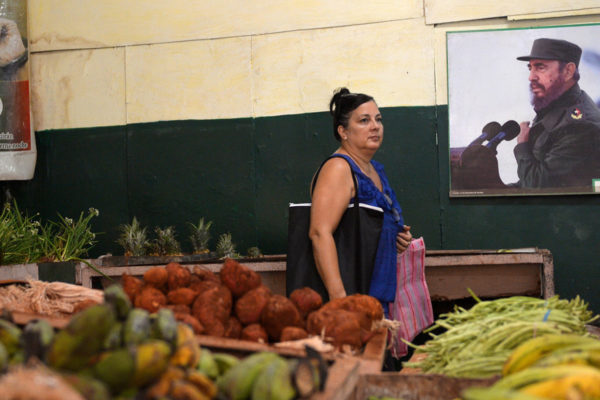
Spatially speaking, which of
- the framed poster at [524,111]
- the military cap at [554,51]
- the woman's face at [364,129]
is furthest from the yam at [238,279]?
the military cap at [554,51]

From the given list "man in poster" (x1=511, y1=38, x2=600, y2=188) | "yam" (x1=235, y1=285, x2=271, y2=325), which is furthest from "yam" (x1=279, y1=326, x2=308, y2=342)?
"man in poster" (x1=511, y1=38, x2=600, y2=188)

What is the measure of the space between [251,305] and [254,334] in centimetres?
16

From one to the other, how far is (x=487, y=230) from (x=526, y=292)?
86 cm

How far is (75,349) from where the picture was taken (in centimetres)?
146

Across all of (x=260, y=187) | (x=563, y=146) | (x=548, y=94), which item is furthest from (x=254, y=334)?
(x=548, y=94)

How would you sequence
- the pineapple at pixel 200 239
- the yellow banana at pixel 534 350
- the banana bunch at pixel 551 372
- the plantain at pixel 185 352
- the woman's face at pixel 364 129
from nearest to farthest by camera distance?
the banana bunch at pixel 551 372
the plantain at pixel 185 352
the yellow banana at pixel 534 350
the woman's face at pixel 364 129
the pineapple at pixel 200 239

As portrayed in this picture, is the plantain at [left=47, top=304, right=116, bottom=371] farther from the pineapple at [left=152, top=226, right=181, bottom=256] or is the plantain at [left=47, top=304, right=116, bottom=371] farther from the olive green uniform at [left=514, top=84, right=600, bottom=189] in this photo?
the olive green uniform at [left=514, top=84, right=600, bottom=189]

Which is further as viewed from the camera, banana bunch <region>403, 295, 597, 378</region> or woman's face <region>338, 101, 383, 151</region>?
woman's face <region>338, 101, 383, 151</region>

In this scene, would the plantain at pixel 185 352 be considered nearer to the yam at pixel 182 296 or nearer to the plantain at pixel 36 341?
the plantain at pixel 36 341

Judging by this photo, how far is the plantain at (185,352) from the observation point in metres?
1.63

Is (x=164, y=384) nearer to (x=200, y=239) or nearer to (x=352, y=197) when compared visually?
(x=352, y=197)

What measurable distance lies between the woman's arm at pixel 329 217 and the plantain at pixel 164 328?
1.92 m

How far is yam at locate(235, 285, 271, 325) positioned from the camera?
2.54 meters

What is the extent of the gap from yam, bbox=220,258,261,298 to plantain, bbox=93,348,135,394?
4.09 ft
